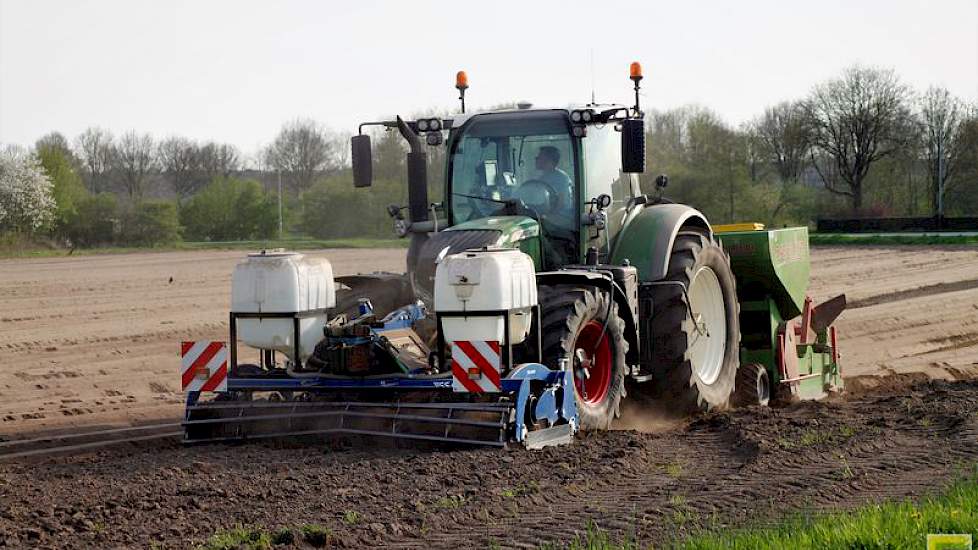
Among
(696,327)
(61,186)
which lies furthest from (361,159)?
(61,186)

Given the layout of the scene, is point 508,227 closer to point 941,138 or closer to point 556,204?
point 556,204

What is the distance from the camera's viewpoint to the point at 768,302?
12242 millimetres

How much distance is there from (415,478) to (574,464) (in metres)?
1.06

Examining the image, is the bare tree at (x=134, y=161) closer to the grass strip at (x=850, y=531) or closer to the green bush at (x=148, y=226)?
the green bush at (x=148, y=226)

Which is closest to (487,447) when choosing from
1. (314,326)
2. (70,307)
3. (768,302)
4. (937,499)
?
(314,326)

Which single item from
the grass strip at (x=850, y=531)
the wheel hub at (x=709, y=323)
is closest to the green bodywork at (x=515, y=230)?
the wheel hub at (x=709, y=323)

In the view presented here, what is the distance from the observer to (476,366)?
8438mm

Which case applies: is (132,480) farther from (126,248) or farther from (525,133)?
(126,248)

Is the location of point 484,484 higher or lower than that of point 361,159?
lower

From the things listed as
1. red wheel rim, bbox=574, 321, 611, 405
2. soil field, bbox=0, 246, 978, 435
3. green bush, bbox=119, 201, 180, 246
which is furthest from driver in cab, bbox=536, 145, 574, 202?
green bush, bbox=119, 201, 180, 246

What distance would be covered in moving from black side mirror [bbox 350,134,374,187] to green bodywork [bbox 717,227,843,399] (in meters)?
3.79

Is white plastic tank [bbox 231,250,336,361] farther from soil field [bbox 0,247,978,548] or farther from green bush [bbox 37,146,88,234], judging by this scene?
green bush [bbox 37,146,88,234]

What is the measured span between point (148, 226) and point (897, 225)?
96.4 feet

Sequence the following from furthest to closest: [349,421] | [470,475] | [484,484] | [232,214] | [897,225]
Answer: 1. [232,214]
2. [897,225]
3. [349,421]
4. [470,475]
5. [484,484]
